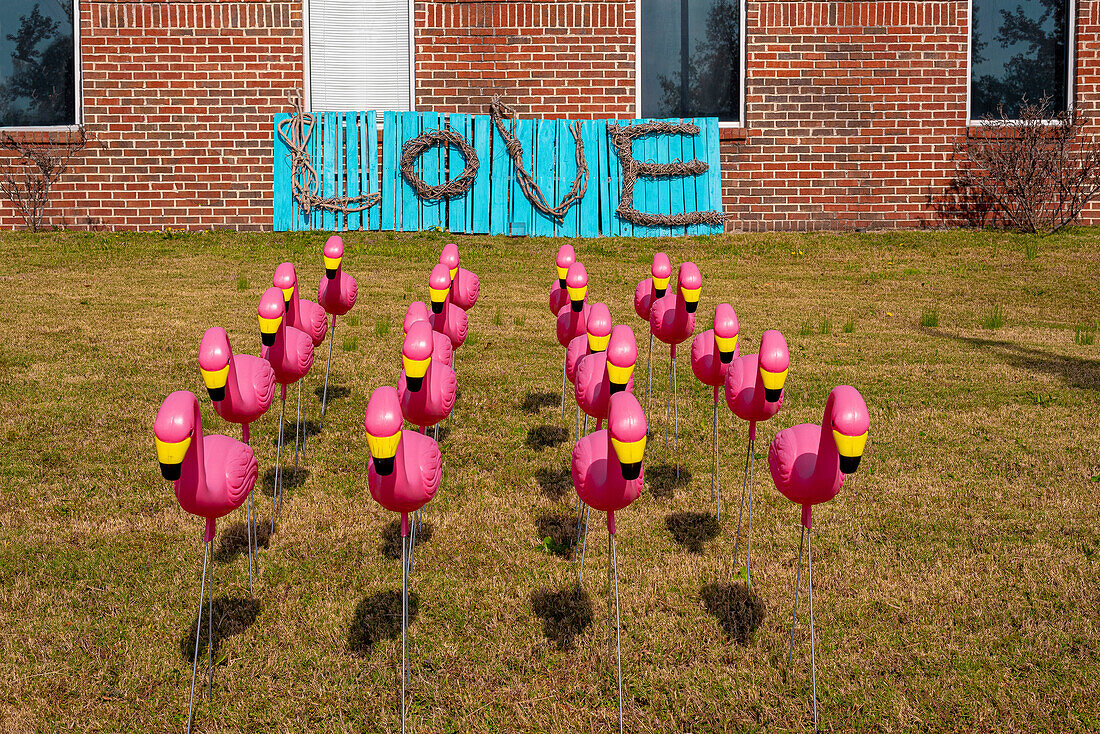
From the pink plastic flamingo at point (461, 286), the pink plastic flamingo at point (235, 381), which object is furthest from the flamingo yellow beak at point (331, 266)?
the pink plastic flamingo at point (235, 381)

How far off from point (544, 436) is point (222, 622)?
2.67 meters

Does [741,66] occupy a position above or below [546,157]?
above

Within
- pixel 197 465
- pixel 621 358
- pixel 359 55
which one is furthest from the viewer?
pixel 359 55

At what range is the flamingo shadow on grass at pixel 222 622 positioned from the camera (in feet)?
12.8

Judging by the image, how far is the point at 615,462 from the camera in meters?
3.46

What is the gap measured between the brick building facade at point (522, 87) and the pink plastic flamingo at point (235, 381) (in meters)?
9.66

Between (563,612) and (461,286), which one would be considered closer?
(563,612)

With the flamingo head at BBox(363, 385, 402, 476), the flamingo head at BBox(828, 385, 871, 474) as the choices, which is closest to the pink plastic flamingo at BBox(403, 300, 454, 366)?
the flamingo head at BBox(363, 385, 402, 476)

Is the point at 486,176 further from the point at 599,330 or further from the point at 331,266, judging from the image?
the point at 599,330

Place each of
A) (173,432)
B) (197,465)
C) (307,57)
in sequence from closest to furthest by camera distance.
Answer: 1. (173,432)
2. (197,465)
3. (307,57)

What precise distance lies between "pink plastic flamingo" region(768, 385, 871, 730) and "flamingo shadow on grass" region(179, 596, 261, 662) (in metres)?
2.34

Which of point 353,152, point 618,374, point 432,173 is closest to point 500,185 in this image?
Result: point 432,173

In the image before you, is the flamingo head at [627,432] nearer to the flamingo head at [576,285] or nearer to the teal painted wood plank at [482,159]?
the flamingo head at [576,285]

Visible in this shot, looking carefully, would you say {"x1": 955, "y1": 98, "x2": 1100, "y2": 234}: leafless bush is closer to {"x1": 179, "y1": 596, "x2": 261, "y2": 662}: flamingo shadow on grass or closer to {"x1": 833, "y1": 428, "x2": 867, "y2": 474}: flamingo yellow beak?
{"x1": 833, "y1": 428, "x2": 867, "y2": 474}: flamingo yellow beak
